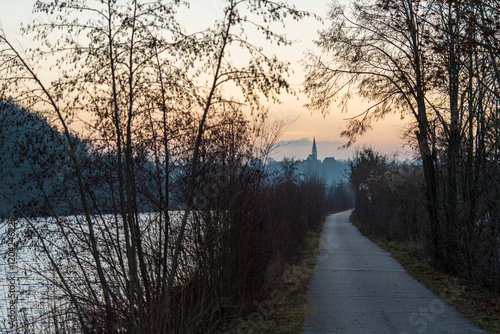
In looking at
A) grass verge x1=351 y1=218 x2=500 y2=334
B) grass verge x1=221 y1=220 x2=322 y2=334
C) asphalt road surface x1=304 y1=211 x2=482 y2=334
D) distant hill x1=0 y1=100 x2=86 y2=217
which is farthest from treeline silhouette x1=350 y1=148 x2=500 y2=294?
distant hill x1=0 y1=100 x2=86 y2=217

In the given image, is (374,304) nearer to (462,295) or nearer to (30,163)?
(462,295)

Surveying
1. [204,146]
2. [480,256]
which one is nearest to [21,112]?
[204,146]

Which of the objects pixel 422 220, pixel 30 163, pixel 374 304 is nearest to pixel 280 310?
pixel 374 304

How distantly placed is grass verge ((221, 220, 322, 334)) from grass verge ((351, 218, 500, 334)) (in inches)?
125

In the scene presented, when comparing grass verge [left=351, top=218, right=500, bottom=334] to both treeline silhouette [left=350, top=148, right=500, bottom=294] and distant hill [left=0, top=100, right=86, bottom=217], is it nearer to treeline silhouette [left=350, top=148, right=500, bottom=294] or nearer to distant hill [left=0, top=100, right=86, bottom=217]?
treeline silhouette [left=350, top=148, right=500, bottom=294]

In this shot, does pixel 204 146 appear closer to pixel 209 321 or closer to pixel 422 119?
pixel 209 321

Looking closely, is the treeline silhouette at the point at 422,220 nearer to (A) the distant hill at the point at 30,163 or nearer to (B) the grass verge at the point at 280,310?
(B) the grass verge at the point at 280,310

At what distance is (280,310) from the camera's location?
36.4ft

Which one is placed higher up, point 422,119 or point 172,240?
point 422,119

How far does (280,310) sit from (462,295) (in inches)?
171

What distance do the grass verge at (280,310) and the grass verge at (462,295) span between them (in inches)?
125

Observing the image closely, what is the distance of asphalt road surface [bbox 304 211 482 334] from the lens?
365 inches

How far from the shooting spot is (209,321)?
9.38m

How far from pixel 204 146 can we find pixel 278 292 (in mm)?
5654
